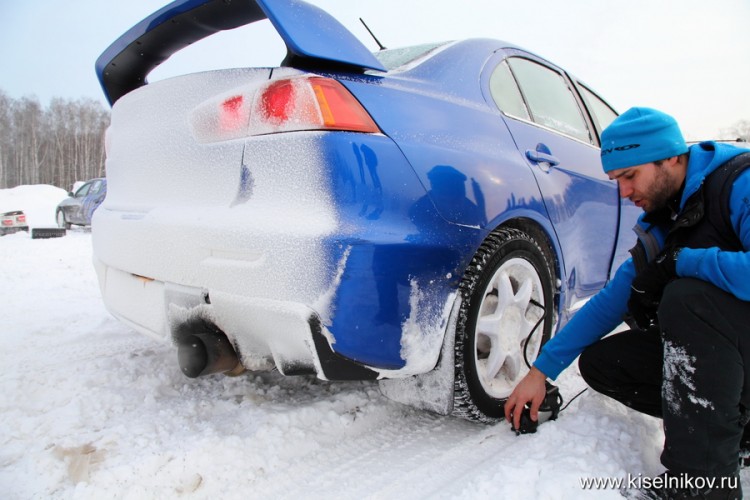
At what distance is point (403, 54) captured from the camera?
2.02 m

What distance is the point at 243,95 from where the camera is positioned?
4.62 ft

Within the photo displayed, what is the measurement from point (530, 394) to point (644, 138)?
905 mm

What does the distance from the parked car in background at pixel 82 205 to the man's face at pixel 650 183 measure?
40.9ft

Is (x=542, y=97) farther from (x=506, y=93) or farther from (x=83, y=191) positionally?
(x=83, y=191)

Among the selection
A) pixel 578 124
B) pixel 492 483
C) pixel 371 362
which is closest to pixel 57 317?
pixel 371 362

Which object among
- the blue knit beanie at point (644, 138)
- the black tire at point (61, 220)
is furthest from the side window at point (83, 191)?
the blue knit beanie at point (644, 138)

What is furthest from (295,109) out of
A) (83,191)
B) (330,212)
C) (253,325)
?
(83,191)

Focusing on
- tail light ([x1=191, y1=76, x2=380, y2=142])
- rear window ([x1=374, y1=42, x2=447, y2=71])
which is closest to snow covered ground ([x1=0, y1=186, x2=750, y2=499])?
tail light ([x1=191, y1=76, x2=380, y2=142])

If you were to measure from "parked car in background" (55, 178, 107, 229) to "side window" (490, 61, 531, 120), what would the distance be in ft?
38.6

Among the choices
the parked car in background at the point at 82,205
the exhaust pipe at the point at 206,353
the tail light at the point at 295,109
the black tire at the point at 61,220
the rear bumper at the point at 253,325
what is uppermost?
the tail light at the point at 295,109

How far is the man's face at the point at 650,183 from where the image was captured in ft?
4.64

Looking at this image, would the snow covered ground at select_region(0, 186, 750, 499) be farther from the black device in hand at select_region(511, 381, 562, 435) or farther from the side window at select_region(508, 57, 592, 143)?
the side window at select_region(508, 57, 592, 143)

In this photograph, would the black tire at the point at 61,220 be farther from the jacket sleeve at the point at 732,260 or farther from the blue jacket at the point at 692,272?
the jacket sleeve at the point at 732,260

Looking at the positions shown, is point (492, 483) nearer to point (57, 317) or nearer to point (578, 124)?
point (578, 124)
